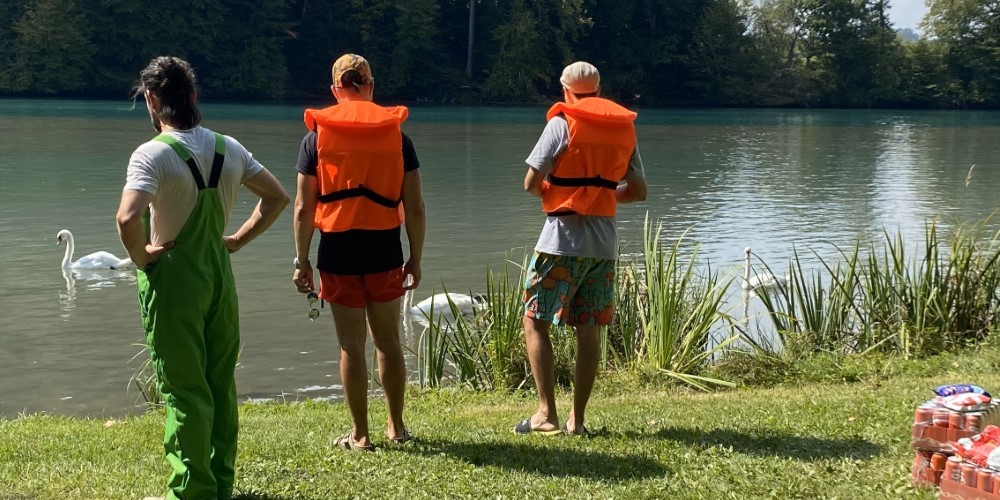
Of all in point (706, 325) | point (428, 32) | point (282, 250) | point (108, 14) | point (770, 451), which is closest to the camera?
point (770, 451)

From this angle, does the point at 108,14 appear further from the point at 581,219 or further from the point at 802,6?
the point at 581,219

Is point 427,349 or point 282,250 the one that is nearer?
point 427,349

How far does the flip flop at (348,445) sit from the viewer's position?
5.20 metres

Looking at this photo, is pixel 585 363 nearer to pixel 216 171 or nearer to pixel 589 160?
pixel 589 160

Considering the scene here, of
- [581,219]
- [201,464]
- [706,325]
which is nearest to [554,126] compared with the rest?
[581,219]

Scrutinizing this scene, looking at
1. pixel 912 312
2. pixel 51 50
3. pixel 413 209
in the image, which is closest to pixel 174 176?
pixel 413 209

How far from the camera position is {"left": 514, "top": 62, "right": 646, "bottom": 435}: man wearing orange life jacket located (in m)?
5.30

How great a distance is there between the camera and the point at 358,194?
485 cm

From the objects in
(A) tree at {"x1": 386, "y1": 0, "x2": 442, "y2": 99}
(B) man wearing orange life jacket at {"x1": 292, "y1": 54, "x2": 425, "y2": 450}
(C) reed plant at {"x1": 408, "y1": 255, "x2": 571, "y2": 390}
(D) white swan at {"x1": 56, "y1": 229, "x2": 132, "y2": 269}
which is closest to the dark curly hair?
(B) man wearing orange life jacket at {"x1": 292, "y1": 54, "x2": 425, "y2": 450}

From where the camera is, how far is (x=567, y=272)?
535cm

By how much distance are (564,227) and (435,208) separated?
53.5ft

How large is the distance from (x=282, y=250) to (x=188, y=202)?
12021mm

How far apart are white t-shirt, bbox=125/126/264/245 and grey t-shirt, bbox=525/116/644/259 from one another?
1573 mm

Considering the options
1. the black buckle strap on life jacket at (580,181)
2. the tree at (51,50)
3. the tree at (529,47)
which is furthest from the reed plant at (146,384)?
the tree at (529,47)
